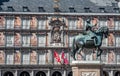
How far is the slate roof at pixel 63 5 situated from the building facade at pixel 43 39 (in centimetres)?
51

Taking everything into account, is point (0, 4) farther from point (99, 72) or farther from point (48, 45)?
point (99, 72)

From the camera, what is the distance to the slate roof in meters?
85.1

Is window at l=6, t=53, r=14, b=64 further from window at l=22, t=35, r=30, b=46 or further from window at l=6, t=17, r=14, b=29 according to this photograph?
window at l=6, t=17, r=14, b=29

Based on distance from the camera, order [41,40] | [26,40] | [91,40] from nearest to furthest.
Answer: [91,40], [26,40], [41,40]

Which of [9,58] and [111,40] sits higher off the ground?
[111,40]

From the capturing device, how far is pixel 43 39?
274ft

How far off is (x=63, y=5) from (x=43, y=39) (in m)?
8.53

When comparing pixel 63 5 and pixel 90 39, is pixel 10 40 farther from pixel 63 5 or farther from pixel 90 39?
pixel 90 39

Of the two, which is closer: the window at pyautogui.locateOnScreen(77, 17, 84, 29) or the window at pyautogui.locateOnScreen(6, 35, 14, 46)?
the window at pyautogui.locateOnScreen(6, 35, 14, 46)

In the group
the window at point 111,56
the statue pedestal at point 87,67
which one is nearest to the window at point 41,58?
the window at point 111,56

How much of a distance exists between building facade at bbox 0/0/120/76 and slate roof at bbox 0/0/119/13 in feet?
1.68

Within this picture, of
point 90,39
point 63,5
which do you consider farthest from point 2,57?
point 90,39

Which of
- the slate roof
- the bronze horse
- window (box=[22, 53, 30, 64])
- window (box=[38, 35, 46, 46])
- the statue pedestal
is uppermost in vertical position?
the slate roof

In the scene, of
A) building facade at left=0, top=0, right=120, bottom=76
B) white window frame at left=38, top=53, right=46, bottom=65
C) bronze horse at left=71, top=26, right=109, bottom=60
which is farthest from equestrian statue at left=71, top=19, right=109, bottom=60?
white window frame at left=38, top=53, right=46, bottom=65
